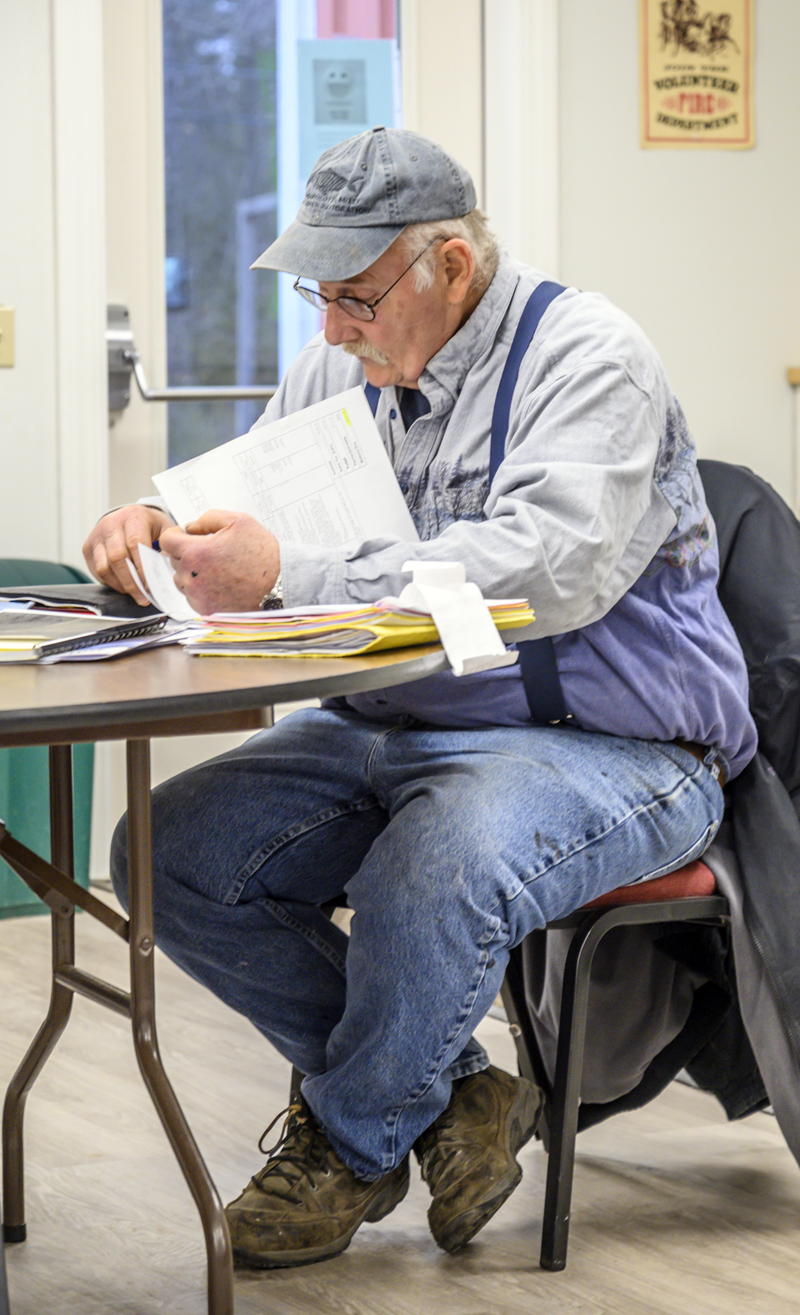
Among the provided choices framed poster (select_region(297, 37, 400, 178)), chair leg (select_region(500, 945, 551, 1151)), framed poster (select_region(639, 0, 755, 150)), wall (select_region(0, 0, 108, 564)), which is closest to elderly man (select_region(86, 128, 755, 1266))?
chair leg (select_region(500, 945, 551, 1151))

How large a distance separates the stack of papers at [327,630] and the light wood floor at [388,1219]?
0.61 metres

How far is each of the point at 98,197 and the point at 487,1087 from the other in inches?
73.1

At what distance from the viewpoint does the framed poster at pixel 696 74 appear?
2861mm

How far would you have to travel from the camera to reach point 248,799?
1.43m

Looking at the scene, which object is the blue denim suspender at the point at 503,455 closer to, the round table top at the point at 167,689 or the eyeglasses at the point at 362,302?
the eyeglasses at the point at 362,302

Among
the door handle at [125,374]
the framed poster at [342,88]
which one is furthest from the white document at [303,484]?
the framed poster at [342,88]

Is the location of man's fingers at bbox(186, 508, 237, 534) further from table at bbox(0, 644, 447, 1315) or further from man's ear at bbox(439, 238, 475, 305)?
man's ear at bbox(439, 238, 475, 305)

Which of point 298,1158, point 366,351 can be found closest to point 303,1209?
point 298,1158

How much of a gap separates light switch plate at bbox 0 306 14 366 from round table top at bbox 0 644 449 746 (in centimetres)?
173

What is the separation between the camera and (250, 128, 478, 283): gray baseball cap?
1.38 metres

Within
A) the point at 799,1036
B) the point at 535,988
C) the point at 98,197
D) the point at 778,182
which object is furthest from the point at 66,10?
the point at 799,1036

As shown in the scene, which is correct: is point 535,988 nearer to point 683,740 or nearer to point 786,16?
point 683,740

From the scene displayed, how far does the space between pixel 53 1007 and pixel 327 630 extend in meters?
0.54

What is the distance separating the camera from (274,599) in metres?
1.24
